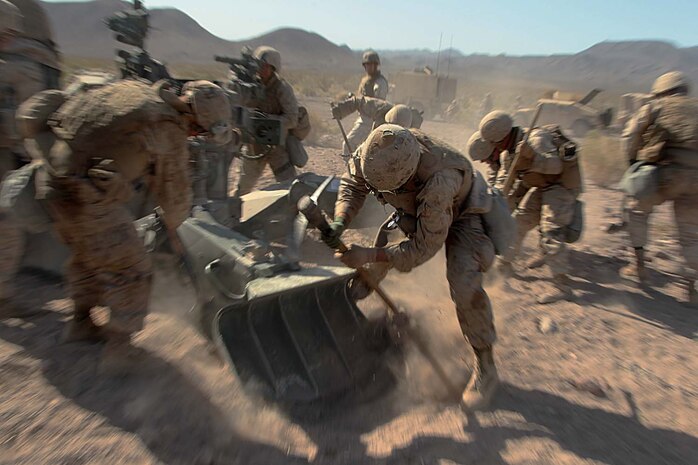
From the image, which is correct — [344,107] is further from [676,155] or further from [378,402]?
[378,402]

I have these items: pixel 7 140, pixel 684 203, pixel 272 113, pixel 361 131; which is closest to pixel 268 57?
pixel 272 113

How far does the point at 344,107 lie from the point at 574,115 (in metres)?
11.3

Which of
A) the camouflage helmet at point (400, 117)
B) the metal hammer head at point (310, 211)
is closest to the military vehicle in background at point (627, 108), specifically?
the camouflage helmet at point (400, 117)

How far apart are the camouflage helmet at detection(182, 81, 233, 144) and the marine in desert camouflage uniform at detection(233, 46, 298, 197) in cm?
257

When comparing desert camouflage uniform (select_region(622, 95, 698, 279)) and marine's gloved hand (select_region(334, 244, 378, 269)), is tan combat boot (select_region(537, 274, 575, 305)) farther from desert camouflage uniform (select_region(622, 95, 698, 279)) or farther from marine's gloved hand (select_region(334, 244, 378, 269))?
marine's gloved hand (select_region(334, 244, 378, 269))

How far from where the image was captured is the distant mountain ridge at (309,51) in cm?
5434

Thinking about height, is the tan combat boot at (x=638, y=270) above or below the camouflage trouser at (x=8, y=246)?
below

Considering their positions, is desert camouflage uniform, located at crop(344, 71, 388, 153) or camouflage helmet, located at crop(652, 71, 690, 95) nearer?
camouflage helmet, located at crop(652, 71, 690, 95)

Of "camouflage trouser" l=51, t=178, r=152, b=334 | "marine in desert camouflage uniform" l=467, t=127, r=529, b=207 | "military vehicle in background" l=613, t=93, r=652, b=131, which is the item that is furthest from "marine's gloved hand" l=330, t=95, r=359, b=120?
"military vehicle in background" l=613, t=93, r=652, b=131

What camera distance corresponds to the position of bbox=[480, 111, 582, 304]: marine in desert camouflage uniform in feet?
13.6

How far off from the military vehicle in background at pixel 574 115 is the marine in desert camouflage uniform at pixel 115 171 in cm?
1345

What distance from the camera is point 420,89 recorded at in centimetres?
Answer: 2105

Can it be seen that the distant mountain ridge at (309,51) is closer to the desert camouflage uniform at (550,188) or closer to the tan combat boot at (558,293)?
the desert camouflage uniform at (550,188)

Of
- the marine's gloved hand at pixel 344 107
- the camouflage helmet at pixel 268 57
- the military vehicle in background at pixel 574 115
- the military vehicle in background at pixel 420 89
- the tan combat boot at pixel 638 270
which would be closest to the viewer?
the tan combat boot at pixel 638 270
